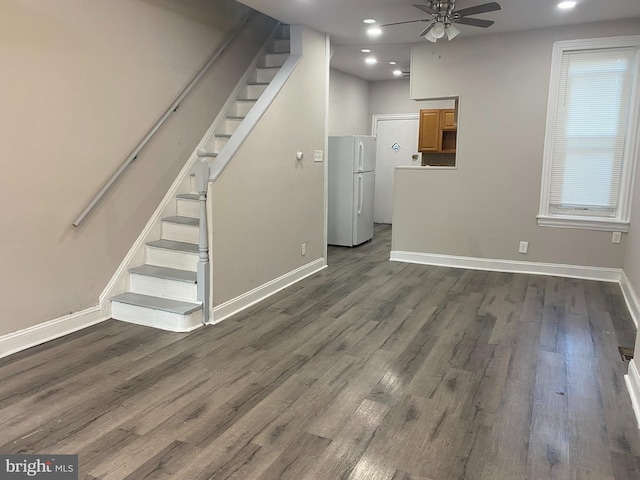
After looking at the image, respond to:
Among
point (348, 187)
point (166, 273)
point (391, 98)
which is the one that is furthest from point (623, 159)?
point (166, 273)

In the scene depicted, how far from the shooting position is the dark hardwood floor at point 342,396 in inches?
83.0

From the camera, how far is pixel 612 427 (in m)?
2.39

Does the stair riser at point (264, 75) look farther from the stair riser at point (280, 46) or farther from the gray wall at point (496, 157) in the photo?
the gray wall at point (496, 157)

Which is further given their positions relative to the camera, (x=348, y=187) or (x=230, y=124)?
(x=348, y=187)

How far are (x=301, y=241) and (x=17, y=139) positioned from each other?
2794mm

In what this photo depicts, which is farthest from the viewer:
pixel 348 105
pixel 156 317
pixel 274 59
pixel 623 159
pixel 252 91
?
pixel 348 105

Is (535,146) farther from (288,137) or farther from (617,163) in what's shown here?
(288,137)

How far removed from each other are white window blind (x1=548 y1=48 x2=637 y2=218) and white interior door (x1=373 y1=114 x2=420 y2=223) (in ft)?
11.5

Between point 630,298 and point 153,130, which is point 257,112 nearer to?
point 153,130

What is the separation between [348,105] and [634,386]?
638 cm

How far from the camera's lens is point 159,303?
376 cm

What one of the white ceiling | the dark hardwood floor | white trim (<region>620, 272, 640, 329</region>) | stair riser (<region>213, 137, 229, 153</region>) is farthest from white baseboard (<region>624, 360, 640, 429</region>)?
stair riser (<region>213, 137, 229, 153</region>)

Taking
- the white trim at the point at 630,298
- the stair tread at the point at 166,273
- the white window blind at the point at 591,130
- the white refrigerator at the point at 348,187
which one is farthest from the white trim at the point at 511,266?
the stair tread at the point at 166,273

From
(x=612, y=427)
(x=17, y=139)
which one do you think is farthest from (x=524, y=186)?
(x=17, y=139)
